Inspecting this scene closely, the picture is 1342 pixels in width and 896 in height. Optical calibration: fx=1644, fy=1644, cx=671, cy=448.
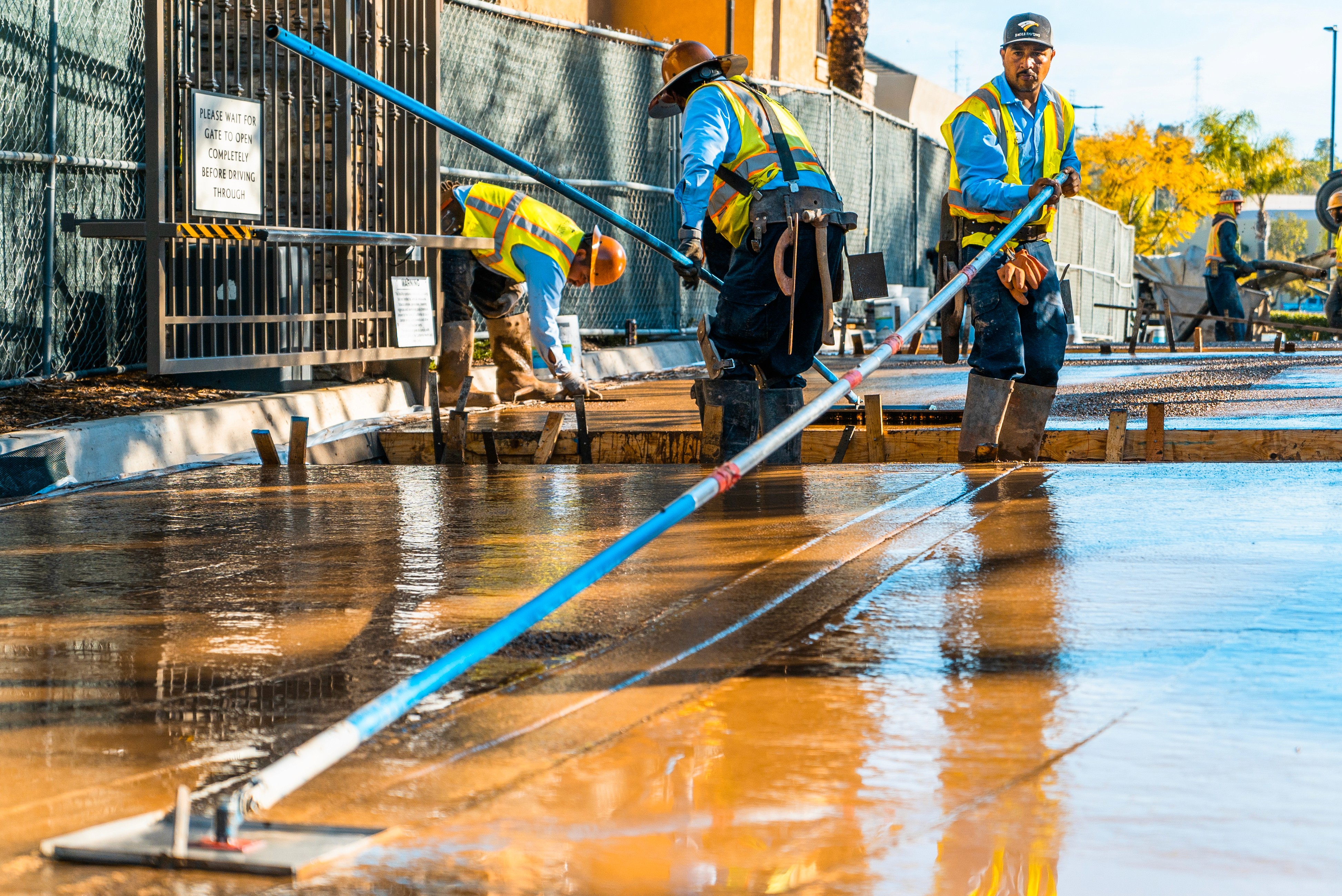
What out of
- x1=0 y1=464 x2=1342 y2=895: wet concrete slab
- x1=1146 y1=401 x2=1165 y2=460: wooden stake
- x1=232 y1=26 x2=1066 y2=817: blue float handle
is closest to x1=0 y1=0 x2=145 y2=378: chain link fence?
x1=0 y1=464 x2=1342 y2=895: wet concrete slab

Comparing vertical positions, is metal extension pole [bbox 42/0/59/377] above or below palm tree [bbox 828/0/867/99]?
below

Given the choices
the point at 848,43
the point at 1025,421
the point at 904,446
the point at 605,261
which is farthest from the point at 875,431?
the point at 848,43

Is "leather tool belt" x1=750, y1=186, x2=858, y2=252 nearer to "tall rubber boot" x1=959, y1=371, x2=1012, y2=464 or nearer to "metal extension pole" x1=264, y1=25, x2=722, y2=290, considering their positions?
"tall rubber boot" x1=959, y1=371, x2=1012, y2=464

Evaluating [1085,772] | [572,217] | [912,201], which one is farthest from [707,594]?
[912,201]

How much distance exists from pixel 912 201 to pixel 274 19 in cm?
1627

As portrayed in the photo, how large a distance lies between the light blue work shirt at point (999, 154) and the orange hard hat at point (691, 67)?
101 centimetres

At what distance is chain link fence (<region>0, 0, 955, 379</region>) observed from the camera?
32.7 ft

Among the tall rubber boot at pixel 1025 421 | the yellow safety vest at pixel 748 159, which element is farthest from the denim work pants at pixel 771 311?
the tall rubber boot at pixel 1025 421

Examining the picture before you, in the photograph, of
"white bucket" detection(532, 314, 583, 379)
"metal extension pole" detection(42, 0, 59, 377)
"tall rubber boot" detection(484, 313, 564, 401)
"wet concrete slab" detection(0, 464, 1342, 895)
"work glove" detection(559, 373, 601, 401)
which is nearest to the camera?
"wet concrete slab" detection(0, 464, 1342, 895)

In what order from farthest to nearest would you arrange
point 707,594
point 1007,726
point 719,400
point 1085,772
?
1. point 719,400
2. point 707,594
3. point 1007,726
4. point 1085,772

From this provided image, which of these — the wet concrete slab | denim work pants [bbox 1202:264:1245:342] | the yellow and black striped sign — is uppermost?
denim work pants [bbox 1202:264:1245:342]

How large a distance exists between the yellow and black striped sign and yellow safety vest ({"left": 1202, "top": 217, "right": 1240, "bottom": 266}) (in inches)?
675

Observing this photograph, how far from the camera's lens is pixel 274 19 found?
33.0 feet

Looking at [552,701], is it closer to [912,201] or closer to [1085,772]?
[1085,772]
